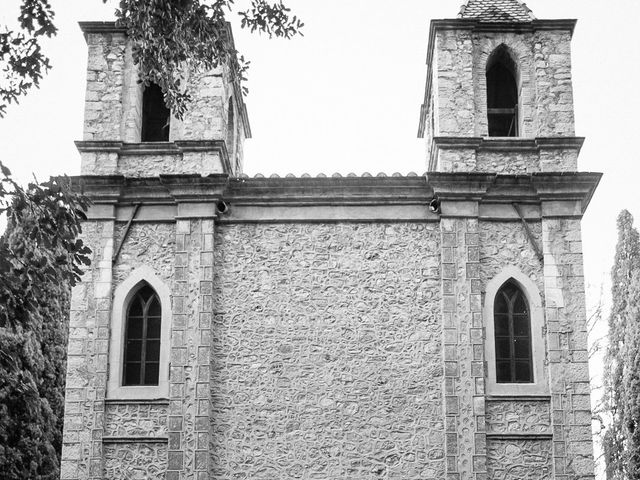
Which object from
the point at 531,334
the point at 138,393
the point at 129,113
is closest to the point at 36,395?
the point at 138,393

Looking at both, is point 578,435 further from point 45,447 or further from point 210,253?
point 45,447

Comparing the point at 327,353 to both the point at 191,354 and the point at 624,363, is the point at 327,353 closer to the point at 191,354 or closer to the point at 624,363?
the point at 191,354

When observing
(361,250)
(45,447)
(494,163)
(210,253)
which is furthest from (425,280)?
(45,447)

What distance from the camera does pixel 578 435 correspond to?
14.8 metres

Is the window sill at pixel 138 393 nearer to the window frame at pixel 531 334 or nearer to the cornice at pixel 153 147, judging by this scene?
the cornice at pixel 153 147

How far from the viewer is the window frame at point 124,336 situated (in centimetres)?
1530

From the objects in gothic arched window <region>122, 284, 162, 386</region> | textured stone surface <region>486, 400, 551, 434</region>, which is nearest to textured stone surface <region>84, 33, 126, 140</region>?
gothic arched window <region>122, 284, 162, 386</region>

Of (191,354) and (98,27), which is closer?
(191,354)

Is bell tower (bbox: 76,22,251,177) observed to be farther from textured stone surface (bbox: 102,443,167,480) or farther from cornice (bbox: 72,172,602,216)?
textured stone surface (bbox: 102,443,167,480)

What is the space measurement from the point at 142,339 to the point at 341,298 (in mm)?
2931

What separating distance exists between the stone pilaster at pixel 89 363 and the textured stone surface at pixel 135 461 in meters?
0.16

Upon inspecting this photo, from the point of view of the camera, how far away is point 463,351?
15.2 m

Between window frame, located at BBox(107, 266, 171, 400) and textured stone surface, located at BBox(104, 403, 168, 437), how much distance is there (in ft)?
0.47

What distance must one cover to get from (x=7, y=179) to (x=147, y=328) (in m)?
6.64
